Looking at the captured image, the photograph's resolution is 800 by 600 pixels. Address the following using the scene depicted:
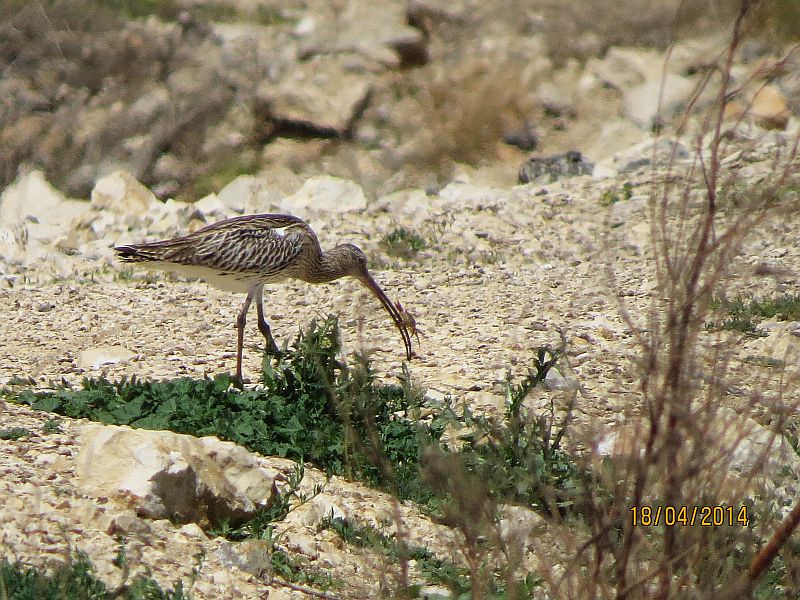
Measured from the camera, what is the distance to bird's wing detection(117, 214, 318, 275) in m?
8.23

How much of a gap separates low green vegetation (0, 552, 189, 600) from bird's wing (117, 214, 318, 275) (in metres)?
3.48

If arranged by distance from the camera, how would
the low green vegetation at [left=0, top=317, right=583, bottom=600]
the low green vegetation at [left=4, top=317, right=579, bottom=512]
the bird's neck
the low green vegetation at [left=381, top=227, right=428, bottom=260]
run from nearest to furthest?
the low green vegetation at [left=0, top=317, right=583, bottom=600] → the low green vegetation at [left=4, top=317, right=579, bottom=512] → the bird's neck → the low green vegetation at [left=381, top=227, right=428, bottom=260]

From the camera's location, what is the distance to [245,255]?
27.4ft

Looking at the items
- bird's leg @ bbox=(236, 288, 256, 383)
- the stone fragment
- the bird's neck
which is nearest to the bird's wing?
bird's leg @ bbox=(236, 288, 256, 383)

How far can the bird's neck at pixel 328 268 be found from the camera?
8953 millimetres

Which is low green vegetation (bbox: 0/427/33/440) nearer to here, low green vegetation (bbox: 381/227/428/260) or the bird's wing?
the bird's wing

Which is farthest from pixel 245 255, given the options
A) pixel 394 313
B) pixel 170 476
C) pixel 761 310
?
pixel 761 310

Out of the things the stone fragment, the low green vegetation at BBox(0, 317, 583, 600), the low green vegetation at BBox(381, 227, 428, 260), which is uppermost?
the low green vegetation at BBox(381, 227, 428, 260)

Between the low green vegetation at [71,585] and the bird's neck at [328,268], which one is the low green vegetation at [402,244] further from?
the low green vegetation at [71,585]

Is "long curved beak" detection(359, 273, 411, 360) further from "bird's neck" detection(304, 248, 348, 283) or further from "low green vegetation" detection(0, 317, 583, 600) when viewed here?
"low green vegetation" detection(0, 317, 583, 600)

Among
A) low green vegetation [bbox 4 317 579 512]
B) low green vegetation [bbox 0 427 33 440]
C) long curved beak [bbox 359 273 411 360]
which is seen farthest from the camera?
long curved beak [bbox 359 273 411 360]

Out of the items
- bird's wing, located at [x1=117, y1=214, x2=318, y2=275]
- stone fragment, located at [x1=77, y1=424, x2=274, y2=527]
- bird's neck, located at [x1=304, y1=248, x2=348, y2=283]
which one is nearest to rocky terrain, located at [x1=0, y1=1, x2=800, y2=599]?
stone fragment, located at [x1=77, y1=424, x2=274, y2=527]

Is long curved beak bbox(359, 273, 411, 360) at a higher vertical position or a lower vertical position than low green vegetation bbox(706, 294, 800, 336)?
lower

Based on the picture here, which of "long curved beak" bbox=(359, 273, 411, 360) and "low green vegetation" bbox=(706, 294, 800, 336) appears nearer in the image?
"long curved beak" bbox=(359, 273, 411, 360)
